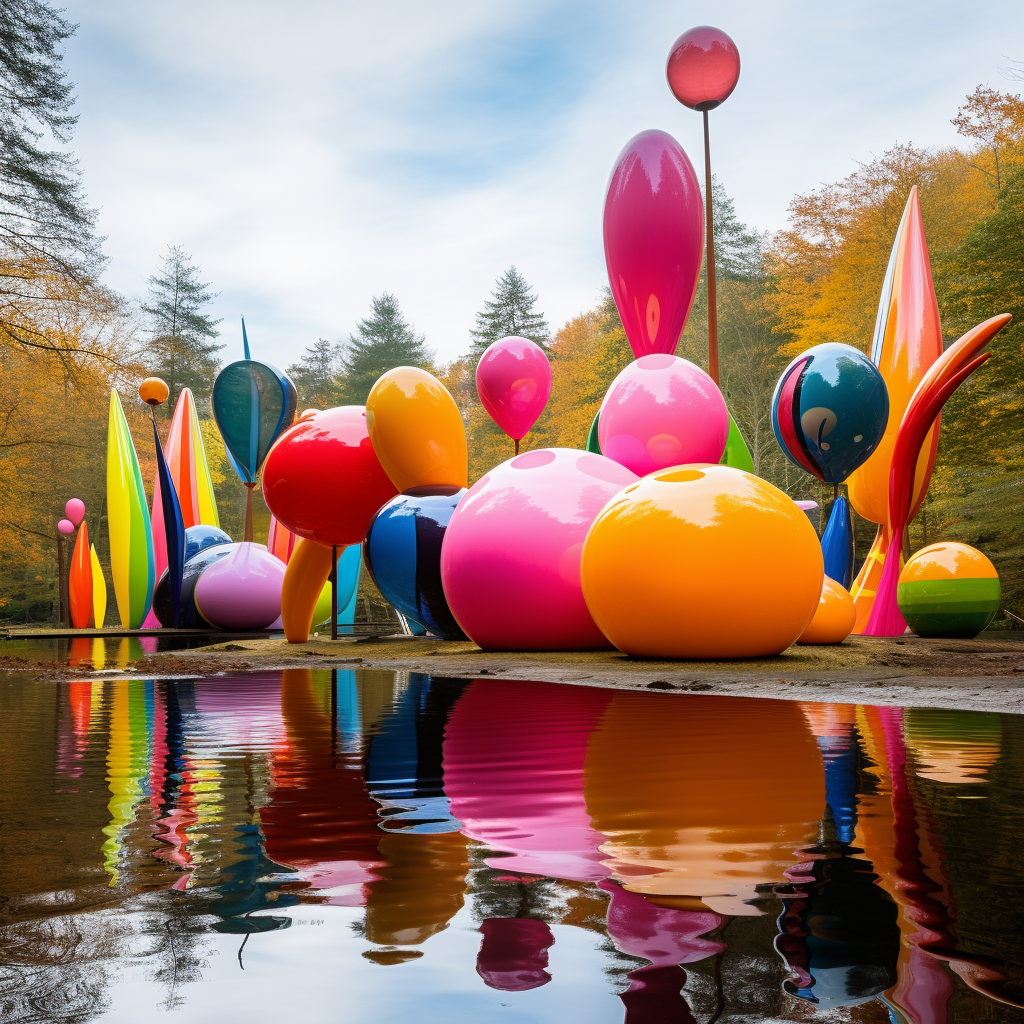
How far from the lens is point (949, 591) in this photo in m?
12.3

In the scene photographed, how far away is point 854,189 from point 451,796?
90.7ft

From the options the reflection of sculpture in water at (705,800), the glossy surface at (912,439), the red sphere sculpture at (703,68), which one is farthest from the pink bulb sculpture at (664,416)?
the reflection of sculpture in water at (705,800)

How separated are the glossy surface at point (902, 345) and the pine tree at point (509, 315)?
26.8m

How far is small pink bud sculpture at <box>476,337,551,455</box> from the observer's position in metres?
12.8

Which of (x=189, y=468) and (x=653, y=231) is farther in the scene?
(x=189, y=468)

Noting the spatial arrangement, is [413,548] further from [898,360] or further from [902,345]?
[902,345]

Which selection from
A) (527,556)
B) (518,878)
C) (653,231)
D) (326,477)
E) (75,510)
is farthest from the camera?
(75,510)

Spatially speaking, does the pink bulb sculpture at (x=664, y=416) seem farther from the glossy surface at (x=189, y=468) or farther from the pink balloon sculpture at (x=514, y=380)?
the glossy surface at (x=189, y=468)

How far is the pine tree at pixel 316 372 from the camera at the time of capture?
49.6 meters

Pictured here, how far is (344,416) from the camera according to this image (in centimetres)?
1152

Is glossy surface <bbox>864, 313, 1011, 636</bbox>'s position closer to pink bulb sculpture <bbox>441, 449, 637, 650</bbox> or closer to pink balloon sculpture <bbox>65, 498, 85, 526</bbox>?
pink bulb sculpture <bbox>441, 449, 637, 650</bbox>

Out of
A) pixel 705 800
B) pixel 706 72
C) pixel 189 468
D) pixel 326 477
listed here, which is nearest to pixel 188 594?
pixel 189 468

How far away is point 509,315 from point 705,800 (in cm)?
4008

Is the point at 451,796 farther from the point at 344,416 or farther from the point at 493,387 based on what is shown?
the point at 493,387
